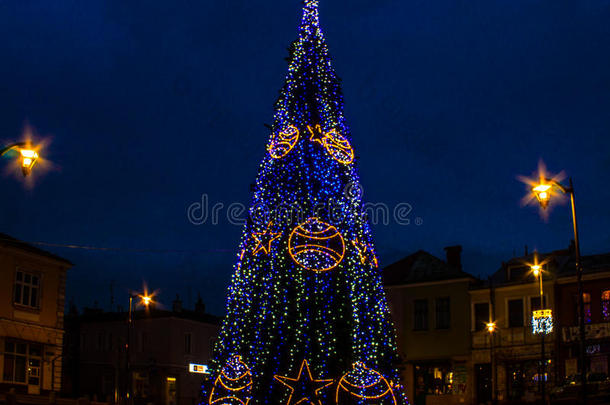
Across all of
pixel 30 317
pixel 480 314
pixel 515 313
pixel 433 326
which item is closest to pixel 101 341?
pixel 30 317

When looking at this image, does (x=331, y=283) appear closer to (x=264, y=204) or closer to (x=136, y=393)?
(x=264, y=204)

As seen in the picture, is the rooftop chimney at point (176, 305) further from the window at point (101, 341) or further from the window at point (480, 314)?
the window at point (480, 314)

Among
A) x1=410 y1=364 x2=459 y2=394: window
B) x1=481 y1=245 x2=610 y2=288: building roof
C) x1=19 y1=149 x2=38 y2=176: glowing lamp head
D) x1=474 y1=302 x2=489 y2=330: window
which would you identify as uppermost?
x1=481 y1=245 x2=610 y2=288: building roof

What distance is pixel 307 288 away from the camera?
22766 millimetres

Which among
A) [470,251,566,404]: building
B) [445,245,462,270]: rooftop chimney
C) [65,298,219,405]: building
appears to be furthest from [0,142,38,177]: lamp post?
[65,298,219,405]: building

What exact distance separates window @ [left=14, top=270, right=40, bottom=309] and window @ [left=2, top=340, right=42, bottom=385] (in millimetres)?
1957

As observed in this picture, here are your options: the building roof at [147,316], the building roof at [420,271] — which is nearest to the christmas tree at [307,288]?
the building roof at [420,271]

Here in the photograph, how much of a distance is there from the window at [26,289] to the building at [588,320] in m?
26.4

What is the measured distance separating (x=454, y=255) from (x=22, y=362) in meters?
26.5

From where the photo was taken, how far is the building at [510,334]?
138 feet

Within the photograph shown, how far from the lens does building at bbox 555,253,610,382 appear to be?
4019cm

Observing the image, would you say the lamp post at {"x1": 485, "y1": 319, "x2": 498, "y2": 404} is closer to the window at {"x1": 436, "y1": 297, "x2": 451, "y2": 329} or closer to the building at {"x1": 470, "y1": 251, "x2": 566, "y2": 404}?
the building at {"x1": 470, "y1": 251, "x2": 566, "y2": 404}

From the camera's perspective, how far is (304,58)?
24.9 m

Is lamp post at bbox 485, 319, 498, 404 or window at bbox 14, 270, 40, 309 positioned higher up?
window at bbox 14, 270, 40, 309
